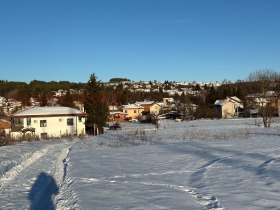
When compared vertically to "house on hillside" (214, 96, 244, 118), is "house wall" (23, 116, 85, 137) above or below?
below

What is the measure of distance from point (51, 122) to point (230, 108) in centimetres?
4979

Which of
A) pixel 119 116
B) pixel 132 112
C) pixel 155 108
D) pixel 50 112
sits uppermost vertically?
pixel 155 108

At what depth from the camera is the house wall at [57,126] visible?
46.6 meters

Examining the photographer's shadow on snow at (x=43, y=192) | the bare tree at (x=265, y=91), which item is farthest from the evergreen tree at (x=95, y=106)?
the photographer's shadow on snow at (x=43, y=192)

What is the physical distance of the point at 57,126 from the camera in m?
47.2

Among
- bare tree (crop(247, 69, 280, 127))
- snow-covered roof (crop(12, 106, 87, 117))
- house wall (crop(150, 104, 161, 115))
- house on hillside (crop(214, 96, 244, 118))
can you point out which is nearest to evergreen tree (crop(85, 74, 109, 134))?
snow-covered roof (crop(12, 106, 87, 117))

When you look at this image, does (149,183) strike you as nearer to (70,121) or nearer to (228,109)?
(70,121)

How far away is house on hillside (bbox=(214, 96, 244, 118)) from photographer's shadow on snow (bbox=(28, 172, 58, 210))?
74722 mm

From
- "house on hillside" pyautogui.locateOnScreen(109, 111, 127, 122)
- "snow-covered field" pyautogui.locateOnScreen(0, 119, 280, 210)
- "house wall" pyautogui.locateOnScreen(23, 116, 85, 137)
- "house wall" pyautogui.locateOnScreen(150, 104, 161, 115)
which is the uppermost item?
"house wall" pyautogui.locateOnScreen(150, 104, 161, 115)

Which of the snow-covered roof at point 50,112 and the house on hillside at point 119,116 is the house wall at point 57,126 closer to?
the snow-covered roof at point 50,112

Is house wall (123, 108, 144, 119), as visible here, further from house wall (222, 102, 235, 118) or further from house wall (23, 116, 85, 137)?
house wall (23, 116, 85, 137)

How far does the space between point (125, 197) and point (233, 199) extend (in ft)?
8.29

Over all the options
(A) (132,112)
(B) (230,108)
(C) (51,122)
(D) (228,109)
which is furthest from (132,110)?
(C) (51,122)

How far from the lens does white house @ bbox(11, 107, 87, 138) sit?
46438mm
